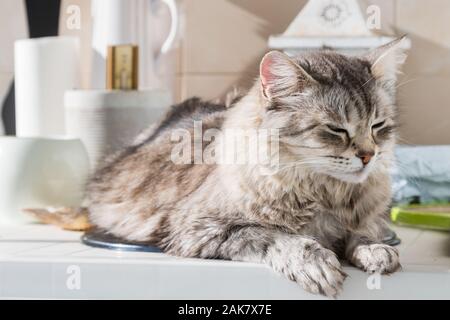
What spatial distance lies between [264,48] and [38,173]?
65 centimetres

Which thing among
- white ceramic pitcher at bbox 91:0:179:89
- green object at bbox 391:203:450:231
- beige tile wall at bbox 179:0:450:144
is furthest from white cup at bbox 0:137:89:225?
green object at bbox 391:203:450:231

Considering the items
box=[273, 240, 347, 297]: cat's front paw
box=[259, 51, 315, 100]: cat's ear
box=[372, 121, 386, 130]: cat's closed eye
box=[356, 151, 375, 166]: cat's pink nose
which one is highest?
box=[259, 51, 315, 100]: cat's ear

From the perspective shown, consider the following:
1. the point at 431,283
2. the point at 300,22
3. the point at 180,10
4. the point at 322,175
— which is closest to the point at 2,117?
the point at 180,10

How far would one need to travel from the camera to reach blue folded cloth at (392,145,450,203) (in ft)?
5.16

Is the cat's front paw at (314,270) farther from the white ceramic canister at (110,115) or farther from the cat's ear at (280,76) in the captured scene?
the white ceramic canister at (110,115)

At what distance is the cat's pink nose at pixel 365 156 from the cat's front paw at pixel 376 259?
113mm

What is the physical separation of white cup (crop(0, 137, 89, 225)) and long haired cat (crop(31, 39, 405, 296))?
1.05 ft

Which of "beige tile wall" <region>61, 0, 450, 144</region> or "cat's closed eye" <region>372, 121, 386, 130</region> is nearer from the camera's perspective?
"cat's closed eye" <region>372, 121, 386, 130</region>

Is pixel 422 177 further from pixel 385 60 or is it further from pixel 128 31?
pixel 128 31

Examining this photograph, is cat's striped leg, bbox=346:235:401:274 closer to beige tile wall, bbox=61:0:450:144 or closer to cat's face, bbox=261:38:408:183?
cat's face, bbox=261:38:408:183

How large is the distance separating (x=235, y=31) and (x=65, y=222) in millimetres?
672

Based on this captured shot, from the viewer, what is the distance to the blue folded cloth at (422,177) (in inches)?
62.0

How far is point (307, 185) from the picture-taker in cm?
109
